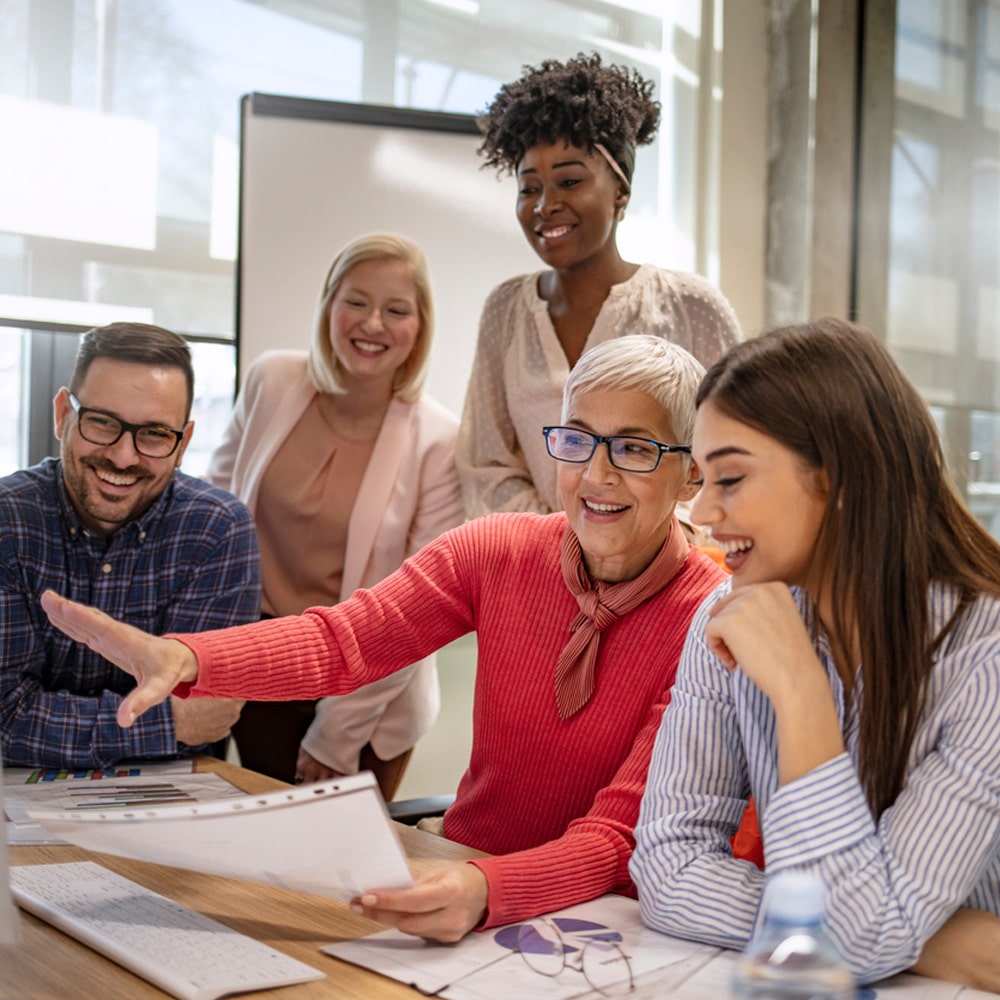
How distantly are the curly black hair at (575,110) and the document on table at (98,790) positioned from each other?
4.57 ft

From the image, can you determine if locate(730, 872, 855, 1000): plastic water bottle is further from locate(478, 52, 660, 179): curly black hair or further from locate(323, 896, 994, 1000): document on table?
locate(478, 52, 660, 179): curly black hair

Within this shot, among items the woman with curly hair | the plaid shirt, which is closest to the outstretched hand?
the plaid shirt

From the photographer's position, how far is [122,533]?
1995 millimetres

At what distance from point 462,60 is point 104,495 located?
254 cm

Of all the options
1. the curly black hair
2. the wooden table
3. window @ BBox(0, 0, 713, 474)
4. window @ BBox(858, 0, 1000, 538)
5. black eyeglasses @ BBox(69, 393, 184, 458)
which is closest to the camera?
the wooden table

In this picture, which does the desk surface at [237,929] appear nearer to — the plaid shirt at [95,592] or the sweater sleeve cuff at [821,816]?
the sweater sleeve cuff at [821,816]

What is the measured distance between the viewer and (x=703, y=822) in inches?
47.8

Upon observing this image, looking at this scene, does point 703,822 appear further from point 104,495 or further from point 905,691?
point 104,495

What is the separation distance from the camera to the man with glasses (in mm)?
1894

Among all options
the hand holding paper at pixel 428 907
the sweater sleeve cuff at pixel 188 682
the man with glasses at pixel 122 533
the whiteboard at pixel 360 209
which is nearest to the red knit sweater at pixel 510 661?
the sweater sleeve cuff at pixel 188 682

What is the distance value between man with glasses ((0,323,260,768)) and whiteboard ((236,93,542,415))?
4.27 ft

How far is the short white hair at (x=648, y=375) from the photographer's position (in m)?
1.52

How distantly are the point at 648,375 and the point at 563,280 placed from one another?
990 millimetres

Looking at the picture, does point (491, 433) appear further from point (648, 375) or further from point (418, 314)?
point (648, 375)
